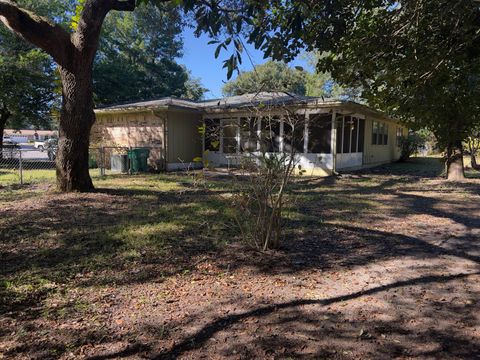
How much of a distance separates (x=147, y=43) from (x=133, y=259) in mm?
35790

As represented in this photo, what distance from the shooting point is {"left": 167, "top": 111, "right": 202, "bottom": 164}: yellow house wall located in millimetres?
15852

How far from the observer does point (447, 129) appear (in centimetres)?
566

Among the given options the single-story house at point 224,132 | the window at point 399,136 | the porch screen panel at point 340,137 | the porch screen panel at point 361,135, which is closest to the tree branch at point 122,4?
the single-story house at point 224,132

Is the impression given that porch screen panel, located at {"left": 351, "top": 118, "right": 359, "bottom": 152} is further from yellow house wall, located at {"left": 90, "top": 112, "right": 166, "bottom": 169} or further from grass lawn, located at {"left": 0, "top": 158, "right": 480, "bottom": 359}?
grass lawn, located at {"left": 0, "top": 158, "right": 480, "bottom": 359}

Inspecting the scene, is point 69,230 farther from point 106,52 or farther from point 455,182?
point 106,52

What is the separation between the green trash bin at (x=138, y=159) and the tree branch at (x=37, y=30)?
693cm

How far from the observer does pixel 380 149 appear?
830 inches

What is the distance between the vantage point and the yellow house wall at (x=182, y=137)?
624 inches

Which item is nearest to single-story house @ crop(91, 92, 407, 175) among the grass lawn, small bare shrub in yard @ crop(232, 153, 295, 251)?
the grass lawn

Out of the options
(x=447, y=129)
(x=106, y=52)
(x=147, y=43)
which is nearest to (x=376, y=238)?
(x=447, y=129)

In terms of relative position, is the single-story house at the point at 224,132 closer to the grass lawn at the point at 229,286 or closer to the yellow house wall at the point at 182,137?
the yellow house wall at the point at 182,137

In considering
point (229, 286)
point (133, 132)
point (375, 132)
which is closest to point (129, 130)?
point (133, 132)

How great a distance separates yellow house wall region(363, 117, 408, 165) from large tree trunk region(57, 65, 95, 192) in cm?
1395

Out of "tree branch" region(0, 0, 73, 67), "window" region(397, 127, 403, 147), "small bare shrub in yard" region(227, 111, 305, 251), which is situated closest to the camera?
"small bare shrub in yard" region(227, 111, 305, 251)
